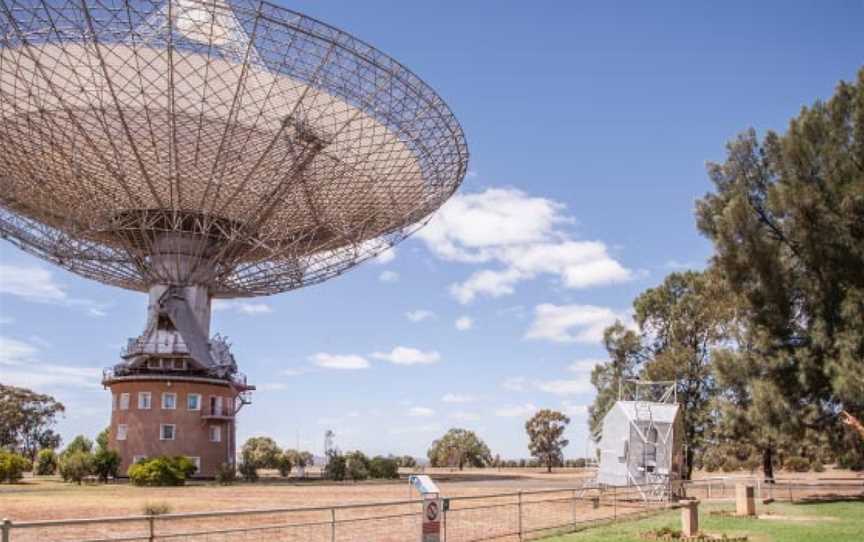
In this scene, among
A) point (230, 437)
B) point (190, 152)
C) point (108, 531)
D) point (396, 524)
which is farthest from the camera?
point (230, 437)

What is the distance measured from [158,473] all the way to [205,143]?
18788 mm

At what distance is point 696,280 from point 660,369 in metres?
5.92

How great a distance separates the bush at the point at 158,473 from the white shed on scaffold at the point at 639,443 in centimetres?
2418

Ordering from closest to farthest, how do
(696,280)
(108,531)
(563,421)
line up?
1. (108,531)
2. (696,280)
3. (563,421)

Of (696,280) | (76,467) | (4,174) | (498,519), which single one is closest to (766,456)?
(696,280)

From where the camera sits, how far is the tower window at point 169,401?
5481 cm

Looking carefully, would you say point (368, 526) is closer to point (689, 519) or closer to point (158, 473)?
point (689, 519)

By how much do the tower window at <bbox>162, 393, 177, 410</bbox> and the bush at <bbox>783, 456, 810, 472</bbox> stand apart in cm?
4902

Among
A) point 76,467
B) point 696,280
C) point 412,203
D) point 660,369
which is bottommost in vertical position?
point 76,467

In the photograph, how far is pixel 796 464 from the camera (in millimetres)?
71125

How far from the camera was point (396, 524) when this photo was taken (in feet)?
75.2

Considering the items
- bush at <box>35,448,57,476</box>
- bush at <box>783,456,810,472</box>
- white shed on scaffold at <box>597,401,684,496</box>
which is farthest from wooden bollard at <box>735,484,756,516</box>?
bush at <box>35,448,57,476</box>

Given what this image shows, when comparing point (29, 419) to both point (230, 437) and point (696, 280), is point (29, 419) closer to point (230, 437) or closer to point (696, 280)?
point (230, 437)

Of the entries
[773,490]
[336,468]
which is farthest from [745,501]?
[336,468]
